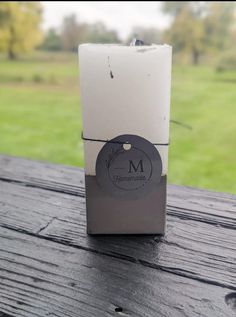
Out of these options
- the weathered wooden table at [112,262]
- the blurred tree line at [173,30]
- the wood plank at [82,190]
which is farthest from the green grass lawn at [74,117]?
the weathered wooden table at [112,262]

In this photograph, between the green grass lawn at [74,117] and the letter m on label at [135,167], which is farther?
the green grass lawn at [74,117]

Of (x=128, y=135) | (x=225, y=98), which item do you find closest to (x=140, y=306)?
(x=128, y=135)

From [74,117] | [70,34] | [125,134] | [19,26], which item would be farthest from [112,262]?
[19,26]

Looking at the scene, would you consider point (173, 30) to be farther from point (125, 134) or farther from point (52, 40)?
point (125, 134)

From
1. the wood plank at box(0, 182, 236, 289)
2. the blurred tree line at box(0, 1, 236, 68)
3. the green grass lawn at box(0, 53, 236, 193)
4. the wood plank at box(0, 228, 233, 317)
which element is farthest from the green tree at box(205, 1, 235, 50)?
the wood plank at box(0, 228, 233, 317)

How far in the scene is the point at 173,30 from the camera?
4.11 m

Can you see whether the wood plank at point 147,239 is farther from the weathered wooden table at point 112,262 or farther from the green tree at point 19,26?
the green tree at point 19,26

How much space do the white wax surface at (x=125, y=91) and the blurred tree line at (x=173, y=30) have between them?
3550 mm

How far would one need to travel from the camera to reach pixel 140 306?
1.43 feet

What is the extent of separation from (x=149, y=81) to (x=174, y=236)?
0.24 metres

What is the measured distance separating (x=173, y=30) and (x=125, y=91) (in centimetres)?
387

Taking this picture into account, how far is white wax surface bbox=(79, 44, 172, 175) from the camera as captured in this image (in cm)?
49

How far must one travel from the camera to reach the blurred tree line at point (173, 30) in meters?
4.04

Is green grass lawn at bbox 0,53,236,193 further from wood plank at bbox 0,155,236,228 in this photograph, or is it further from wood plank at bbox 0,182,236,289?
wood plank at bbox 0,182,236,289
